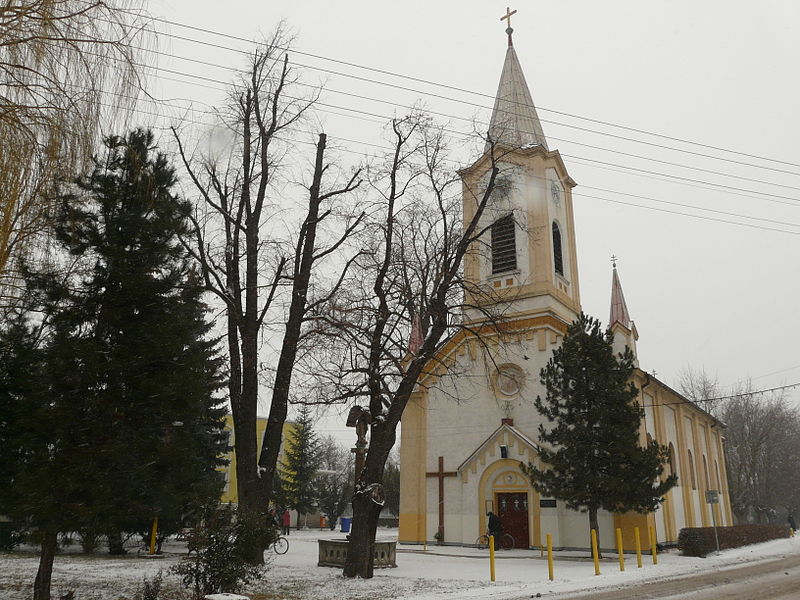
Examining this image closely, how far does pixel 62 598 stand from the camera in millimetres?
9773

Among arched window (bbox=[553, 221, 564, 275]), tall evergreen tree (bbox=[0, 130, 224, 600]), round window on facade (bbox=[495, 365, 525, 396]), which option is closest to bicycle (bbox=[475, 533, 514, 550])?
round window on facade (bbox=[495, 365, 525, 396])

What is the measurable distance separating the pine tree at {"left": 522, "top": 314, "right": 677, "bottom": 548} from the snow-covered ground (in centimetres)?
209

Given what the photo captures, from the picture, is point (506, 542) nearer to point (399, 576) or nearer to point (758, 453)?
point (399, 576)

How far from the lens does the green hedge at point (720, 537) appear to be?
22.4 meters

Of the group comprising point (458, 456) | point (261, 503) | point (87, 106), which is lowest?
point (261, 503)

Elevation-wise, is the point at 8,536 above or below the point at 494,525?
below

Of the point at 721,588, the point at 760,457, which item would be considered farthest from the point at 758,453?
the point at 721,588

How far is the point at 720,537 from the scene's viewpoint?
24953mm

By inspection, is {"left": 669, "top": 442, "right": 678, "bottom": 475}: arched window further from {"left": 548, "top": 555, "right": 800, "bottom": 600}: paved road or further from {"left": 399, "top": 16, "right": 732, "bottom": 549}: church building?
{"left": 548, "top": 555, "right": 800, "bottom": 600}: paved road

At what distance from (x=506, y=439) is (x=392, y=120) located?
49.7 feet

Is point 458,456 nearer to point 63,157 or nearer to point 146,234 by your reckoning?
point 146,234

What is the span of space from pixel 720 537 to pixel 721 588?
13228 mm

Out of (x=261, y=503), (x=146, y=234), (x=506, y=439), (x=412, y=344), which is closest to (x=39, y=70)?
(x=146, y=234)

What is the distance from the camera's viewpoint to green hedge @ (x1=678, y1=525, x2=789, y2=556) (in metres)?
22.4
